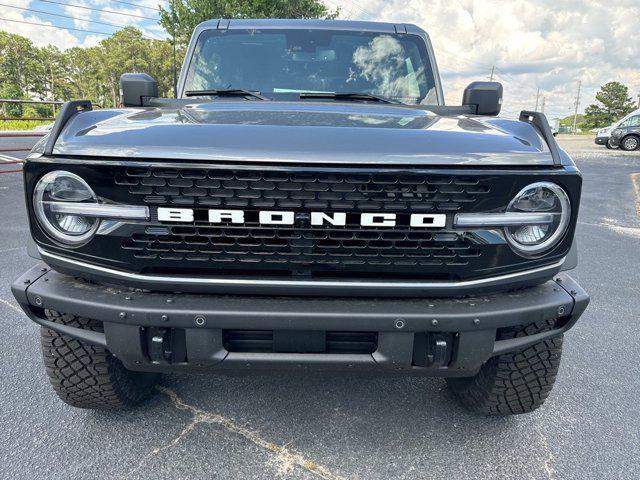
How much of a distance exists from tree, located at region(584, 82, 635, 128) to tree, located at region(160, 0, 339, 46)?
53619 mm

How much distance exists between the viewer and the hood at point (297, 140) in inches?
68.4

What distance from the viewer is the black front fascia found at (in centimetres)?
174

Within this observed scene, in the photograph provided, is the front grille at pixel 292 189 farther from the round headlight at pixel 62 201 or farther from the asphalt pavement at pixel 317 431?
the asphalt pavement at pixel 317 431

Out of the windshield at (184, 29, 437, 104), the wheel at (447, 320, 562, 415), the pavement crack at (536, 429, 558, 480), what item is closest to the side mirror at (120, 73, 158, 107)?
the windshield at (184, 29, 437, 104)

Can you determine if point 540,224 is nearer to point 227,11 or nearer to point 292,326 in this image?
point 292,326

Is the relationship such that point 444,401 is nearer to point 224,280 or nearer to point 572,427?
point 572,427

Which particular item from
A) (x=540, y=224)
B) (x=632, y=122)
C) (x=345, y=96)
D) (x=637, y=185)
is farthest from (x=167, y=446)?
(x=632, y=122)

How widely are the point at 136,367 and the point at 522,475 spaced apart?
67.0 inches

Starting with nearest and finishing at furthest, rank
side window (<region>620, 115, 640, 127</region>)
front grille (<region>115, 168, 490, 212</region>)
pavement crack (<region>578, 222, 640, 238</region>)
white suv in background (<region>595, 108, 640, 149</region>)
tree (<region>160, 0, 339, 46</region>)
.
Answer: front grille (<region>115, 168, 490, 212</region>) < pavement crack (<region>578, 222, 640, 238</region>) < tree (<region>160, 0, 339, 46</region>) < side window (<region>620, 115, 640, 127</region>) < white suv in background (<region>595, 108, 640, 149</region>)

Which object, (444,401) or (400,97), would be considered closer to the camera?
(444,401)

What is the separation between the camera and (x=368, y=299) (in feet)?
6.12

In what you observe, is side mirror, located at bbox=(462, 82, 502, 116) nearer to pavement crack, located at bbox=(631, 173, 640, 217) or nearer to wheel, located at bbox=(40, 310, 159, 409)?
A: wheel, located at bbox=(40, 310, 159, 409)

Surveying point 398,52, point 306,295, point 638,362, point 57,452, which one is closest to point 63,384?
point 57,452

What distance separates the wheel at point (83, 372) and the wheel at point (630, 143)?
28.9m
